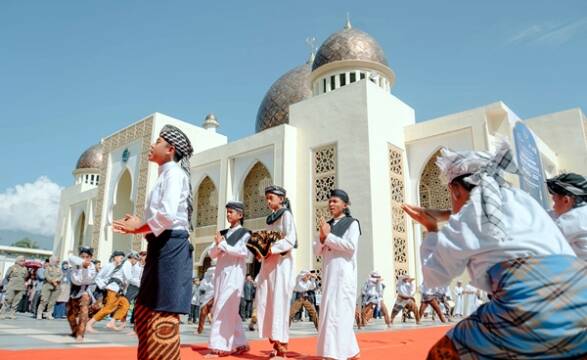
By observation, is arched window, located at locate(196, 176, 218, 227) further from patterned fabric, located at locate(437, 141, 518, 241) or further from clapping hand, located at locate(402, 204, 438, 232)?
patterned fabric, located at locate(437, 141, 518, 241)

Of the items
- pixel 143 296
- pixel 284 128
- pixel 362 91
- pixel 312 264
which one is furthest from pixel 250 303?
pixel 143 296

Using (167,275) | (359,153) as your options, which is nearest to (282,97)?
(359,153)

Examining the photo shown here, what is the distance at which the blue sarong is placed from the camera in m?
2.03

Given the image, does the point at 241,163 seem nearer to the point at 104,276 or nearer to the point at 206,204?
the point at 206,204

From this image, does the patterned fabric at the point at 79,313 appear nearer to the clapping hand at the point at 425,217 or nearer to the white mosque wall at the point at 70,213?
the clapping hand at the point at 425,217

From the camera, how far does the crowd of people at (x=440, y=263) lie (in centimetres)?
109

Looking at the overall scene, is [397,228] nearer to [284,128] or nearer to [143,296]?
[284,128]

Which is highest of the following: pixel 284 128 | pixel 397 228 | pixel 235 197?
pixel 284 128

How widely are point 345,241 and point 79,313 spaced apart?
346 centimetres

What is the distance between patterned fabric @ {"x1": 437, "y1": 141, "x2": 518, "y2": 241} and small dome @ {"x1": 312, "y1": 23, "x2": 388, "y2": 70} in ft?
50.0

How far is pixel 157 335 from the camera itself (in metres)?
1.99

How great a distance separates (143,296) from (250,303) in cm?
955

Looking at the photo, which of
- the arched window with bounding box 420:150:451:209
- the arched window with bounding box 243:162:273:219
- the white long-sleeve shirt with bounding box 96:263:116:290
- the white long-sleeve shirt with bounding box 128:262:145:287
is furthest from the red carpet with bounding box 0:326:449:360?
the arched window with bounding box 243:162:273:219

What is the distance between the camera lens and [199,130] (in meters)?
19.2
